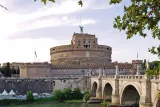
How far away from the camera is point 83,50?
6353 cm

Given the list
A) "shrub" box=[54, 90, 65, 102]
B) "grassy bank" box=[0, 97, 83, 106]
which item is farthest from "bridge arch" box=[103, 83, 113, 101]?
"shrub" box=[54, 90, 65, 102]

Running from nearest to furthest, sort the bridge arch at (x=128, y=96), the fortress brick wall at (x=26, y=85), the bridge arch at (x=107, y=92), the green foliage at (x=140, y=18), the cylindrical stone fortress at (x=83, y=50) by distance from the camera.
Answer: the green foliage at (x=140, y=18), the bridge arch at (x=128, y=96), the bridge arch at (x=107, y=92), the fortress brick wall at (x=26, y=85), the cylindrical stone fortress at (x=83, y=50)

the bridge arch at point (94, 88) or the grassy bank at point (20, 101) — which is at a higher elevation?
the bridge arch at point (94, 88)

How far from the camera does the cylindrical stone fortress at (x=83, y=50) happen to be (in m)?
63.7

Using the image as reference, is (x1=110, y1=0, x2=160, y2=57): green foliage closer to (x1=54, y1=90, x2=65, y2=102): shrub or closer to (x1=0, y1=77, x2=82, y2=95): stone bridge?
(x1=54, y1=90, x2=65, y2=102): shrub

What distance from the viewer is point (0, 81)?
148ft

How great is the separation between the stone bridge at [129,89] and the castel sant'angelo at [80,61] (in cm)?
1107

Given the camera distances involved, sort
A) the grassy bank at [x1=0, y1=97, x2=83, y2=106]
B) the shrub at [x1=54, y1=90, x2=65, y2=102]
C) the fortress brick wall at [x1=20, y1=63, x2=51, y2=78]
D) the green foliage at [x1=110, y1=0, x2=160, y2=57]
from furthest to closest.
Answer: the fortress brick wall at [x1=20, y1=63, x2=51, y2=78] → the shrub at [x1=54, y1=90, x2=65, y2=102] → the grassy bank at [x1=0, y1=97, x2=83, y2=106] → the green foliage at [x1=110, y1=0, x2=160, y2=57]

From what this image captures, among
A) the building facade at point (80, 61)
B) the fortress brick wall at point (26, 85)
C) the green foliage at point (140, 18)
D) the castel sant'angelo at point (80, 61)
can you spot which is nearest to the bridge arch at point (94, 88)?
the fortress brick wall at point (26, 85)

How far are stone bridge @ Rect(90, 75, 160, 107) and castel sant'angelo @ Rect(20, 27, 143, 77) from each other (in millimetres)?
11073

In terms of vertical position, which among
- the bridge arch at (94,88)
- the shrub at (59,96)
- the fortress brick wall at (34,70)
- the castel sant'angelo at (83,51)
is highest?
the castel sant'angelo at (83,51)

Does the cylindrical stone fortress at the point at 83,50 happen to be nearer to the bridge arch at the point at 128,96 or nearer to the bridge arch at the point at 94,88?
the bridge arch at the point at 94,88

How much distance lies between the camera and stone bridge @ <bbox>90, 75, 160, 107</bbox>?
24.6 metres

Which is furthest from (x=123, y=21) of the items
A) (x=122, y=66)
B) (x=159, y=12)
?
(x=122, y=66)
